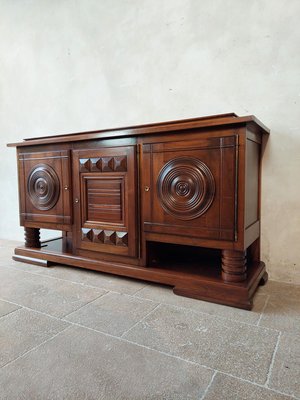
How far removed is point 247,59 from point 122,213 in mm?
1175

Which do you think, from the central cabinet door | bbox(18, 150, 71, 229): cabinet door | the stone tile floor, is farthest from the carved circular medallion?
the stone tile floor

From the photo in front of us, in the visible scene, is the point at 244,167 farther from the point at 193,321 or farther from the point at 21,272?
the point at 21,272

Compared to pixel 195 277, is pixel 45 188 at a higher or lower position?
higher

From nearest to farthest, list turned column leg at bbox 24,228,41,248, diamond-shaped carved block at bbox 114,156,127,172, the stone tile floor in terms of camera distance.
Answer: the stone tile floor → diamond-shaped carved block at bbox 114,156,127,172 → turned column leg at bbox 24,228,41,248

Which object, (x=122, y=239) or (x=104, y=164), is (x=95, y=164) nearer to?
(x=104, y=164)

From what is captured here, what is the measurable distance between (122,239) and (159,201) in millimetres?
332

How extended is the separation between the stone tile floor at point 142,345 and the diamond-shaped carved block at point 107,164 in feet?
2.19

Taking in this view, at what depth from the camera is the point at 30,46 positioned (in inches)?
102

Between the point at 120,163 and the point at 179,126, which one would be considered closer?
the point at 179,126

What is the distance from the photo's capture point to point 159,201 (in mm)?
1524

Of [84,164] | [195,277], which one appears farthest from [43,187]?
[195,277]

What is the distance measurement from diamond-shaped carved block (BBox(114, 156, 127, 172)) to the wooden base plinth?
1.84 feet

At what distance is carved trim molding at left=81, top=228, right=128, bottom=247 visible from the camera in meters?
1.66

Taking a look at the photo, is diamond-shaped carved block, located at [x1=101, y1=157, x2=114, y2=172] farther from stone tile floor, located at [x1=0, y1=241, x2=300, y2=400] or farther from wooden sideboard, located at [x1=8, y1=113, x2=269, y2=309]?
stone tile floor, located at [x1=0, y1=241, x2=300, y2=400]
